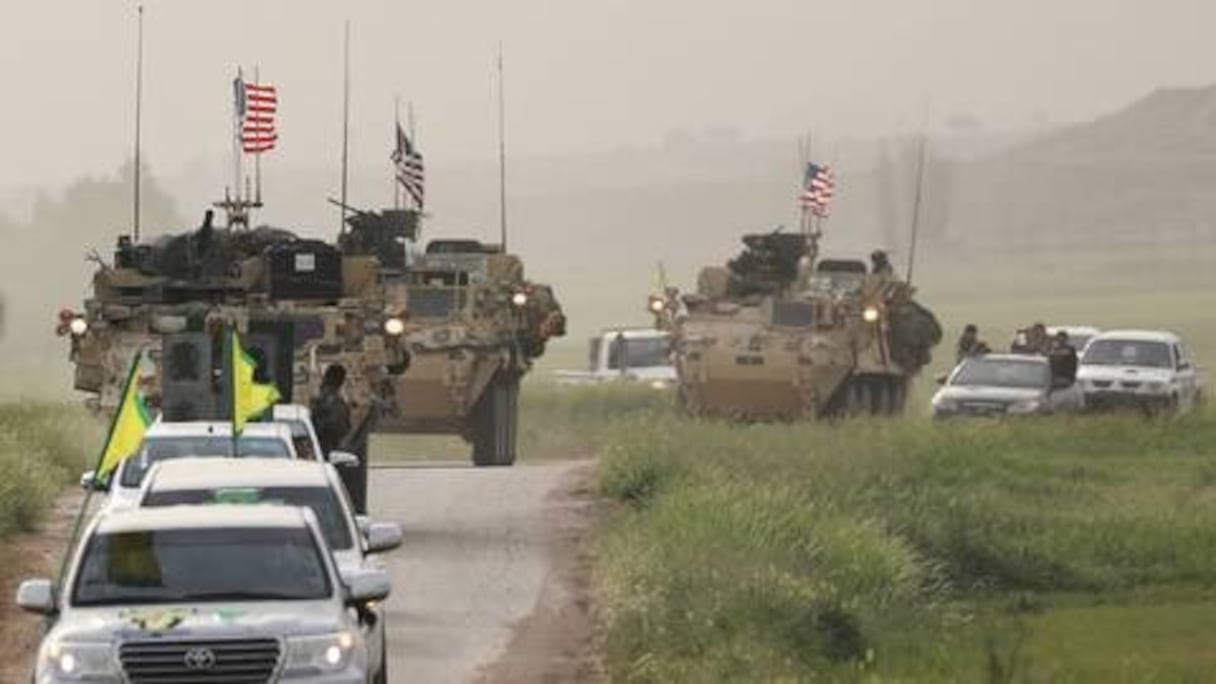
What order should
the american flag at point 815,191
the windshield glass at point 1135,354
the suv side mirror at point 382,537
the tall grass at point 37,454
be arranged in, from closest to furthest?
the suv side mirror at point 382,537
the tall grass at point 37,454
the american flag at point 815,191
the windshield glass at point 1135,354

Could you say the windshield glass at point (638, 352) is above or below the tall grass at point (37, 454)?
below

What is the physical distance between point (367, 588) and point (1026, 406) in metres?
30.8

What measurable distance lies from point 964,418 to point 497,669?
2472 cm

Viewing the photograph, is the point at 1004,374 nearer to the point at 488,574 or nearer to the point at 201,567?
A: the point at 488,574

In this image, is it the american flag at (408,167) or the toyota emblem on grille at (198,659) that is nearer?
the toyota emblem on grille at (198,659)

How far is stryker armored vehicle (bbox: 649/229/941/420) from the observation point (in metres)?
47.3

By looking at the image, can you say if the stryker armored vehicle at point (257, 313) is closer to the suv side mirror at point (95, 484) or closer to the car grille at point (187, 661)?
the suv side mirror at point (95, 484)

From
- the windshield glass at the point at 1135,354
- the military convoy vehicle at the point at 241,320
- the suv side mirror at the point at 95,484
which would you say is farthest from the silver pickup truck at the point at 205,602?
the windshield glass at the point at 1135,354

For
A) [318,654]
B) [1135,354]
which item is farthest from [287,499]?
[1135,354]

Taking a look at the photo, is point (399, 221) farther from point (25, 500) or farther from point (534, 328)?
point (25, 500)

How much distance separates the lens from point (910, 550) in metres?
32.6

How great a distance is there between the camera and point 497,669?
75.3 ft

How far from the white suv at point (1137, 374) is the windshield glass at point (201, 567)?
33827 millimetres

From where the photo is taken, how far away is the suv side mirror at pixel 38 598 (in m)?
17.0
